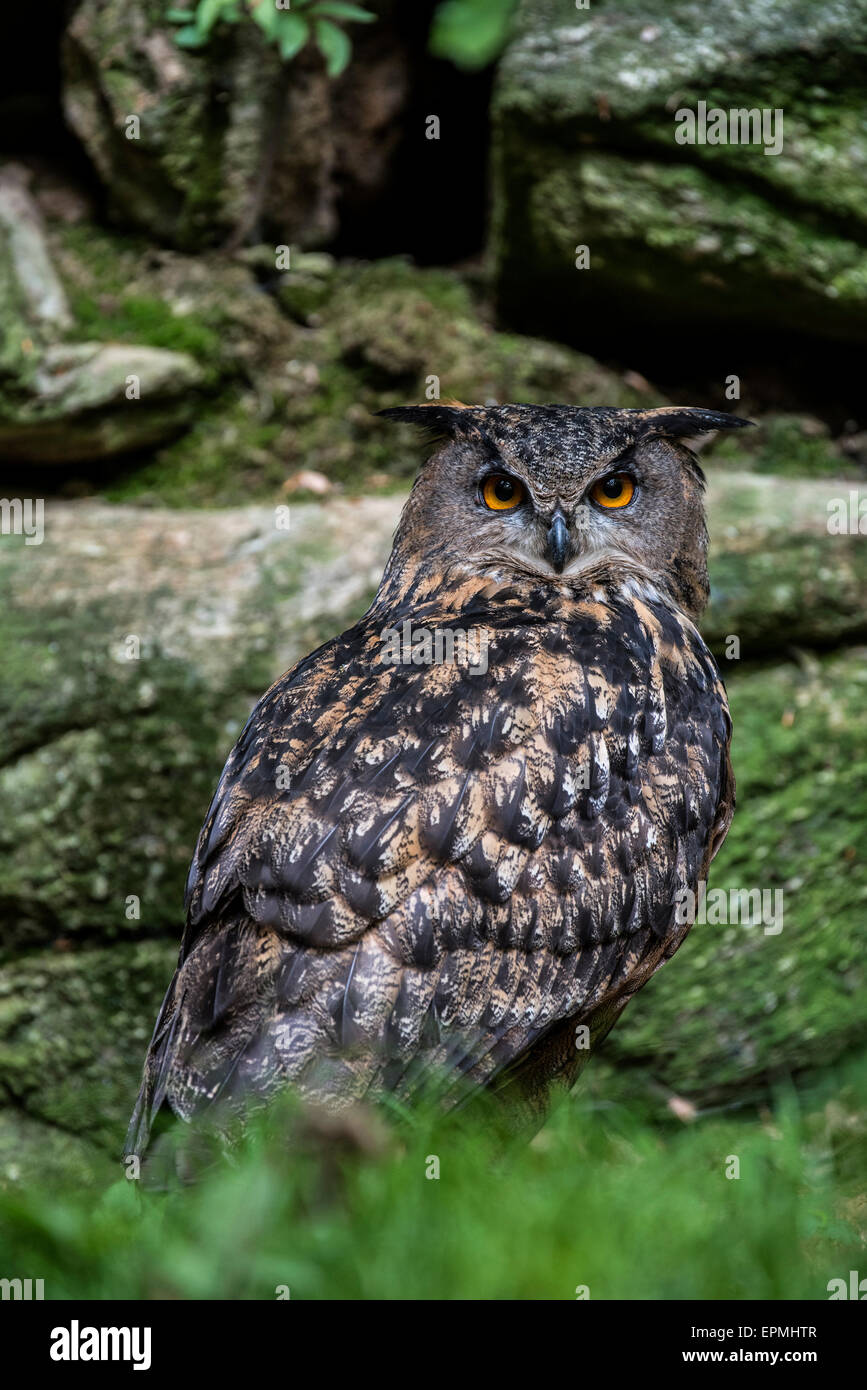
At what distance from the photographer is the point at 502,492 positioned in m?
3.54

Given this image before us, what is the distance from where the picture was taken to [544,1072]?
324 centimetres

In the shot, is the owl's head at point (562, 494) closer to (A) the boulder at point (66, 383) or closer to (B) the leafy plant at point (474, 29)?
(B) the leafy plant at point (474, 29)

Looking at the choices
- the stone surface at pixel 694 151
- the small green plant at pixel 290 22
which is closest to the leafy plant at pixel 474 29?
the stone surface at pixel 694 151

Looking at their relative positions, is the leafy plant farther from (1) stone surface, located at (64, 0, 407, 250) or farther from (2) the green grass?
(2) the green grass

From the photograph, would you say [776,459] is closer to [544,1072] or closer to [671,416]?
[671,416]

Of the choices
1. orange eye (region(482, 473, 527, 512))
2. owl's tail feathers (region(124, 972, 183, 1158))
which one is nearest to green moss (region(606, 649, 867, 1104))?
orange eye (region(482, 473, 527, 512))

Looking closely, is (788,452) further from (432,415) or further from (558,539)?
(558,539)

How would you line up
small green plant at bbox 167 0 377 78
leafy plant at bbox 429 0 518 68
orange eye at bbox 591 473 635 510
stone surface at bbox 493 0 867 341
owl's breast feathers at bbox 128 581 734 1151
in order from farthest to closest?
stone surface at bbox 493 0 867 341 < leafy plant at bbox 429 0 518 68 < small green plant at bbox 167 0 377 78 < orange eye at bbox 591 473 635 510 < owl's breast feathers at bbox 128 581 734 1151

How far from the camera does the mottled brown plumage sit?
2.87 m

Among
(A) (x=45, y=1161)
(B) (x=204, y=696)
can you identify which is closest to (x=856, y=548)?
(B) (x=204, y=696)

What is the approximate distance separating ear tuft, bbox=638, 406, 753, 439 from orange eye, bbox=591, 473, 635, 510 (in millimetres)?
128

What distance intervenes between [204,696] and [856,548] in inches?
112

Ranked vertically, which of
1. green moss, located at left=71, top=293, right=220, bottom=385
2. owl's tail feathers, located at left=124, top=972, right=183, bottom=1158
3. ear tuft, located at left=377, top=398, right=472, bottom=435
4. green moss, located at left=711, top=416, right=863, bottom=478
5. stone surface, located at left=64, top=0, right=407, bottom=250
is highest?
stone surface, located at left=64, top=0, right=407, bottom=250

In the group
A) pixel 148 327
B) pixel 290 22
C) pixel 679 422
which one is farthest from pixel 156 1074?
pixel 148 327
